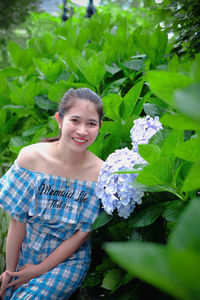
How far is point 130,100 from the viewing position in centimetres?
175

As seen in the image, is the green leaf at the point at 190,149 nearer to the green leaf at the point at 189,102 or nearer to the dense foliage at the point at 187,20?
the green leaf at the point at 189,102

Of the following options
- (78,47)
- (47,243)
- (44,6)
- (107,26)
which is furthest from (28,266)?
(44,6)

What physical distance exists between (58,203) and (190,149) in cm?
109

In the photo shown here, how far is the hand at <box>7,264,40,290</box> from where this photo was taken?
5.83 ft

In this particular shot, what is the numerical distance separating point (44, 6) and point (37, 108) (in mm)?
14004

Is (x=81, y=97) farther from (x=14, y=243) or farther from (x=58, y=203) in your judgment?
(x=14, y=243)

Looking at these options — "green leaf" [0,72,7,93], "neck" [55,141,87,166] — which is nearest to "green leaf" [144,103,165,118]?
"neck" [55,141,87,166]

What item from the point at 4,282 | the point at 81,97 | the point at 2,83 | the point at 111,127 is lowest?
the point at 4,282

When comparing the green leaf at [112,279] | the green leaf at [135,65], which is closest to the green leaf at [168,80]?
the green leaf at [112,279]

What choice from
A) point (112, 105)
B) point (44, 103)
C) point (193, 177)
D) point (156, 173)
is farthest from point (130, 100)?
point (193, 177)

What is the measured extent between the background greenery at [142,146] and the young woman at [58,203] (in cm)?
10

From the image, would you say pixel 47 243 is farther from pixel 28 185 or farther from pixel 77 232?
pixel 28 185

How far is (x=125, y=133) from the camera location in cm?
174

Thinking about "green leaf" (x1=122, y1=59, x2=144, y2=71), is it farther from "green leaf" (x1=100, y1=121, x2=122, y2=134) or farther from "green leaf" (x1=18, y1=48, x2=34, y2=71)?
"green leaf" (x1=18, y1=48, x2=34, y2=71)
